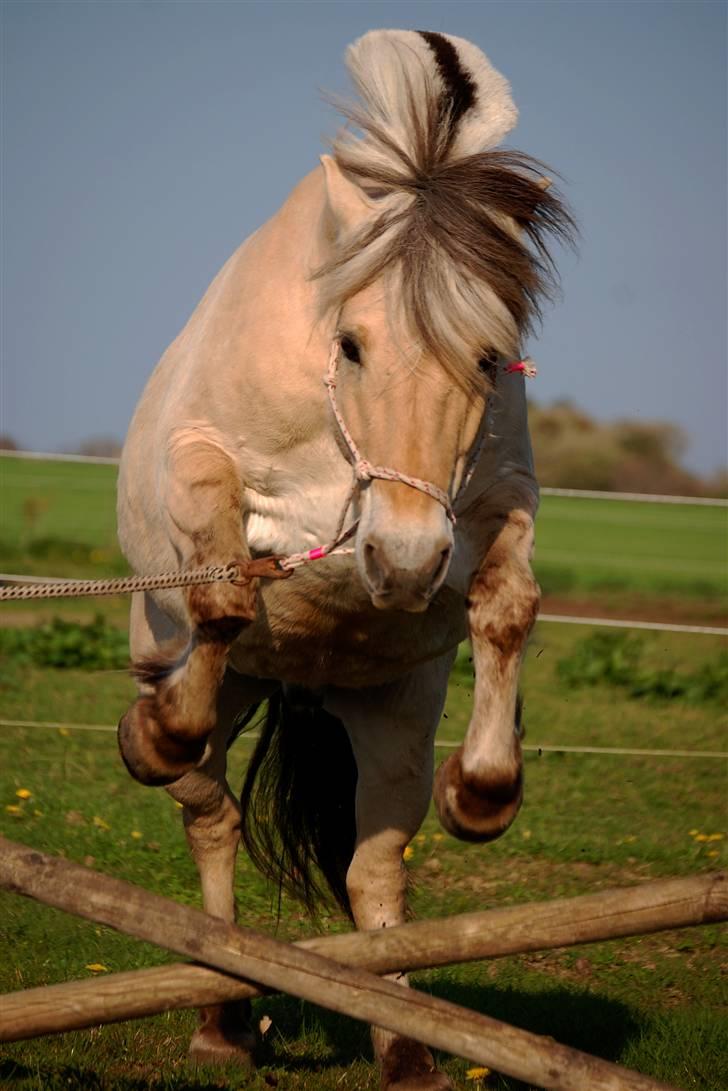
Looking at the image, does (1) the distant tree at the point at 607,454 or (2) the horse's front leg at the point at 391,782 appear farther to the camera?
(1) the distant tree at the point at 607,454

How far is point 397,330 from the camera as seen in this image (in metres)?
3.54

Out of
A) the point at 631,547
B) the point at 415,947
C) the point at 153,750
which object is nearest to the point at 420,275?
the point at 153,750

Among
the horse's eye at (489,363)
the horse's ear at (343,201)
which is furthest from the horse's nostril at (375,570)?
the horse's ear at (343,201)

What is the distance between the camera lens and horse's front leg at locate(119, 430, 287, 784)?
373cm

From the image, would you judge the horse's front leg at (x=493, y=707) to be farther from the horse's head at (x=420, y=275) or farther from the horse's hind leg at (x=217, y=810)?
the horse's hind leg at (x=217, y=810)

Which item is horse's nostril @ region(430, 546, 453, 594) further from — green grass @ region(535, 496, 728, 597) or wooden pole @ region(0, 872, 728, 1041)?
green grass @ region(535, 496, 728, 597)

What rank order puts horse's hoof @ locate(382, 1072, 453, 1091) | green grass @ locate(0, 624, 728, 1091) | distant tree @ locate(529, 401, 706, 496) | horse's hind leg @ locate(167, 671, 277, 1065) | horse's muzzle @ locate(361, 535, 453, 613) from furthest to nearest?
1. distant tree @ locate(529, 401, 706, 496)
2. horse's hind leg @ locate(167, 671, 277, 1065)
3. green grass @ locate(0, 624, 728, 1091)
4. horse's hoof @ locate(382, 1072, 453, 1091)
5. horse's muzzle @ locate(361, 535, 453, 613)

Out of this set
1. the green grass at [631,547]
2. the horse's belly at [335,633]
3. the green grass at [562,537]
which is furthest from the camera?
the green grass at [631,547]

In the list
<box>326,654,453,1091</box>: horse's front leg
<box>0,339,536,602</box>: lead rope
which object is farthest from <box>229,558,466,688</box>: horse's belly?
<box>326,654,453,1091</box>: horse's front leg

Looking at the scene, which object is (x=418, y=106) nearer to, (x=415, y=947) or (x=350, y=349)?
(x=350, y=349)

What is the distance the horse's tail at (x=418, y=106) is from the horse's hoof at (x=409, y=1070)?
2.45 meters

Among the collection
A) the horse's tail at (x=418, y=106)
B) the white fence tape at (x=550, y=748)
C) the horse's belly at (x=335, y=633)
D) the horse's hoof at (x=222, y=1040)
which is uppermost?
the horse's tail at (x=418, y=106)

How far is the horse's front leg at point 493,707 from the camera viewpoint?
3.60 meters

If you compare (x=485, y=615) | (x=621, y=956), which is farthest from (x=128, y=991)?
(x=621, y=956)
